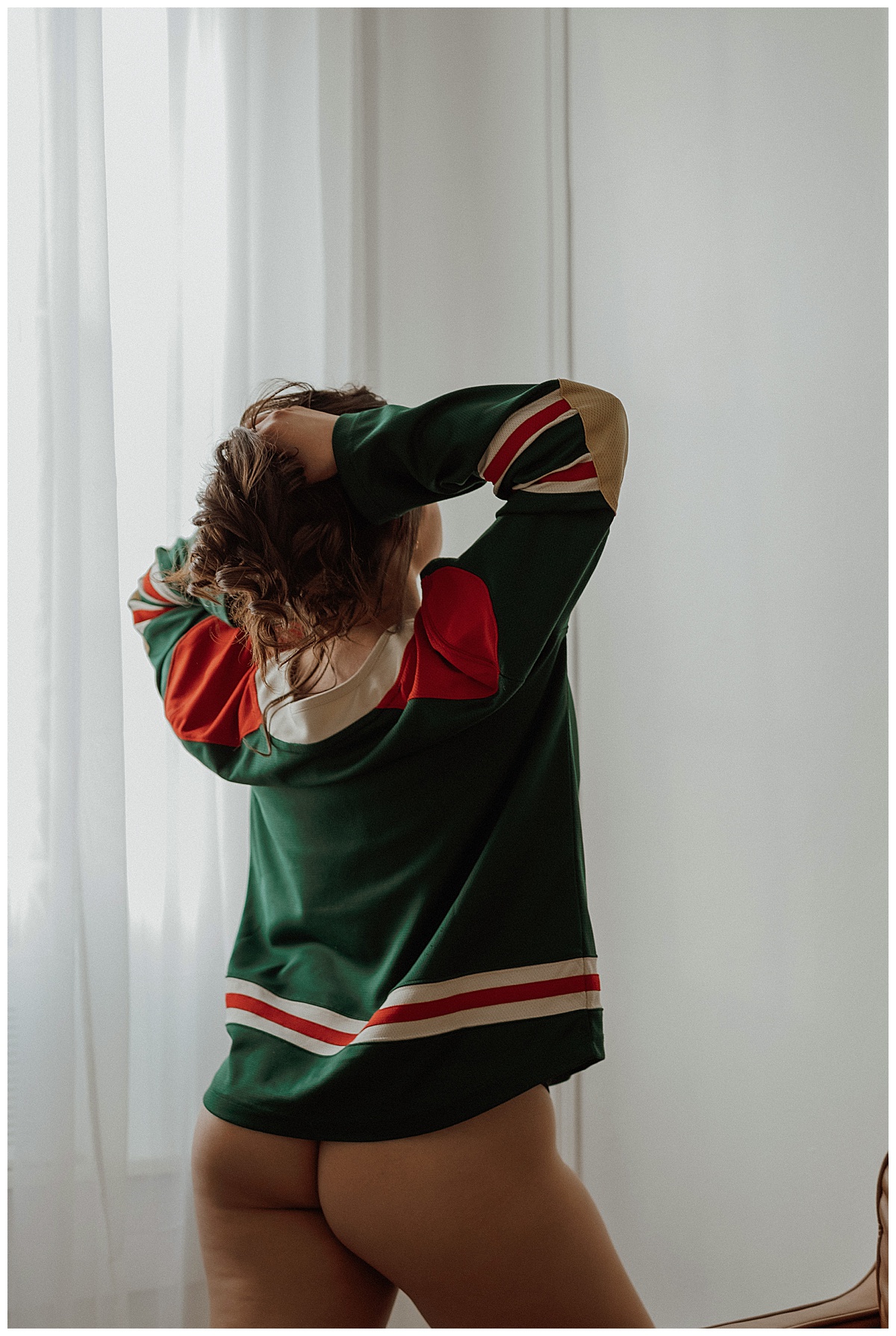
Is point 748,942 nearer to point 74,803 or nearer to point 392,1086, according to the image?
point 392,1086

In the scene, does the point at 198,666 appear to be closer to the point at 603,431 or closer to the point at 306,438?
the point at 306,438

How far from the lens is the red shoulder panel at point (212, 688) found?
837 mm

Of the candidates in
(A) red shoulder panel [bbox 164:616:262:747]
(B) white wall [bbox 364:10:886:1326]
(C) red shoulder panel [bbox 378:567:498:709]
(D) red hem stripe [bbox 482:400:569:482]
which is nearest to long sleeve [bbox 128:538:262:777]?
(A) red shoulder panel [bbox 164:616:262:747]

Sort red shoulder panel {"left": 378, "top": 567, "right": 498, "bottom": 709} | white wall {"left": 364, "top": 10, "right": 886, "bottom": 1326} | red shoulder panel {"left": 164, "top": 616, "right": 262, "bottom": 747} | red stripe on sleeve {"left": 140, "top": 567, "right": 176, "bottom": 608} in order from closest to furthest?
red shoulder panel {"left": 378, "top": 567, "right": 498, "bottom": 709} → red shoulder panel {"left": 164, "top": 616, "right": 262, "bottom": 747} → red stripe on sleeve {"left": 140, "top": 567, "right": 176, "bottom": 608} → white wall {"left": 364, "top": 10, "right": 886, "bottom": 1326}

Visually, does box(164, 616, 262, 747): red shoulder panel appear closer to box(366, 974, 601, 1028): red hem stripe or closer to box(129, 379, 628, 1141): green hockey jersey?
box(129, 379, 628, 1141): green hockey jersey

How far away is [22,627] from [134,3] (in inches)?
34.9

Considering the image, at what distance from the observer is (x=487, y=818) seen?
758 millimetres

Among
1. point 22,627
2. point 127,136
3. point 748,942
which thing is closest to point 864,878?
point 748,942

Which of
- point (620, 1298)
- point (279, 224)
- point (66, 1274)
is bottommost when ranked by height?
point (66, 1274)

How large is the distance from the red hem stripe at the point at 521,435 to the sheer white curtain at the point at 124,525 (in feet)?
2.63

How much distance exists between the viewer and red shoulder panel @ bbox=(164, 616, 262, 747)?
2.75 feet

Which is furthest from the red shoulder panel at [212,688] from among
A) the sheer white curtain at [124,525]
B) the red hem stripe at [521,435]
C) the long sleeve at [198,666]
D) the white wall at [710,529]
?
the white wall at [710,529]

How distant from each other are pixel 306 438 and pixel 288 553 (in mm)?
93

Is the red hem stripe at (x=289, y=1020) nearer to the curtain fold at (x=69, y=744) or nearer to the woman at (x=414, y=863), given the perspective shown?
the woman at (x=414, y=863)
